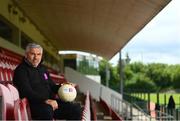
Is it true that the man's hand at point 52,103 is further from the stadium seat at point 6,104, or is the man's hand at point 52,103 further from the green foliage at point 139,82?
the green foliage at point 139,82

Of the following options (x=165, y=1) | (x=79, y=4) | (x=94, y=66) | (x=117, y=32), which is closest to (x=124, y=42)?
(x=117, y=32)

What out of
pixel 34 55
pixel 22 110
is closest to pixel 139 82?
pixel 34 55

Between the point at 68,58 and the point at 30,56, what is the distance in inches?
1659

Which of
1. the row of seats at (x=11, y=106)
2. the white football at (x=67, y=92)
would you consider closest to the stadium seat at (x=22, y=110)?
the row of seats at (x=11, y=106)

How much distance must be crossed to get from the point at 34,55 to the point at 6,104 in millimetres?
1041

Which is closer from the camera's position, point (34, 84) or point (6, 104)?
point (6, 104)

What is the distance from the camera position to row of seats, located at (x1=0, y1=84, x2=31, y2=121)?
4.54 metres

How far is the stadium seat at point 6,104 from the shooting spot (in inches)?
179

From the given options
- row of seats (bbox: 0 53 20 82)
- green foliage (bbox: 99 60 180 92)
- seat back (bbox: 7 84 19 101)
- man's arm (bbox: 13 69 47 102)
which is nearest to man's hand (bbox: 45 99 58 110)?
man's arm (bbox: 13 69 47 102)

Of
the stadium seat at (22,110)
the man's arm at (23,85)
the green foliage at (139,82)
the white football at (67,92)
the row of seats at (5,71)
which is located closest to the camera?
the stadium seat at (22,110)

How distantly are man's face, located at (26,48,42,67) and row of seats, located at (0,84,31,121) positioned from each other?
0.55 meters

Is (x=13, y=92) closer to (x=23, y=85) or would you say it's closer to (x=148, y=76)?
(x=23, y=85)

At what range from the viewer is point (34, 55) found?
5.57 m

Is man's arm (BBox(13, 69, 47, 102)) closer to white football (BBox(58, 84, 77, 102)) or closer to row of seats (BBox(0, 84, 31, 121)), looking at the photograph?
row of seats (BBox(0, 84, 31, 121))
